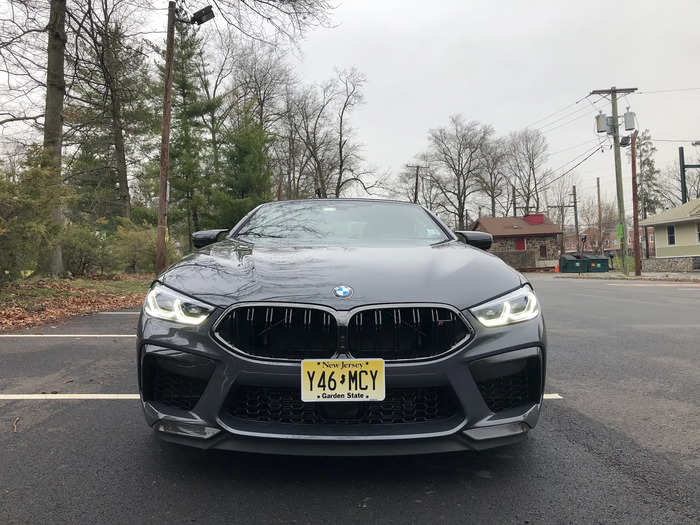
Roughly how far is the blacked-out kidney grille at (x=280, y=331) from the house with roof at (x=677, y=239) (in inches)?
1343

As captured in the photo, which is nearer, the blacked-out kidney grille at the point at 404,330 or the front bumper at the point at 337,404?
the front bumper at the point at 337,404

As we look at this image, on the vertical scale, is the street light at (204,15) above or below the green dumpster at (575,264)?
above

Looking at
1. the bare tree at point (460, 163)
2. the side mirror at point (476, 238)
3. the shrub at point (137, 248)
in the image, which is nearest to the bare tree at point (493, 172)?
the bare tree at point (460, 163)

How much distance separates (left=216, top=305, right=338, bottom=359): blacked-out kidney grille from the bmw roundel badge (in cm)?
11

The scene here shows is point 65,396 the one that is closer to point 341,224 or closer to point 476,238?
point 341,224

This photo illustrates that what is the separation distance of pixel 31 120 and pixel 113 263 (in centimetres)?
451

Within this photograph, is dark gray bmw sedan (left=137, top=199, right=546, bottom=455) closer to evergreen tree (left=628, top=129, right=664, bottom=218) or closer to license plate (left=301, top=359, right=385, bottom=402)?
license plate (left=301, top=359, right=385, bottom=402)

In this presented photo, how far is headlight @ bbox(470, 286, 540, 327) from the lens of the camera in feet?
6.85

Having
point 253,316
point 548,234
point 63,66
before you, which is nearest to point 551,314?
point 253,316

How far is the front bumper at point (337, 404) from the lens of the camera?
1.89 meters

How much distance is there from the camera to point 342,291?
6.94 feet

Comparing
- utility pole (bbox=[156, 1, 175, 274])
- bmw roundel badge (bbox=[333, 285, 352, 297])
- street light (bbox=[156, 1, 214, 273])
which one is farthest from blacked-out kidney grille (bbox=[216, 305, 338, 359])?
utility pole (bbox=[156, 1, 175, 274])

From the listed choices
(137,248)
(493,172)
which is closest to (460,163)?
(493,172)

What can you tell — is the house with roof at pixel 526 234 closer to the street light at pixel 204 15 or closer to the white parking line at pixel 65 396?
the street light at pixel 204 15
